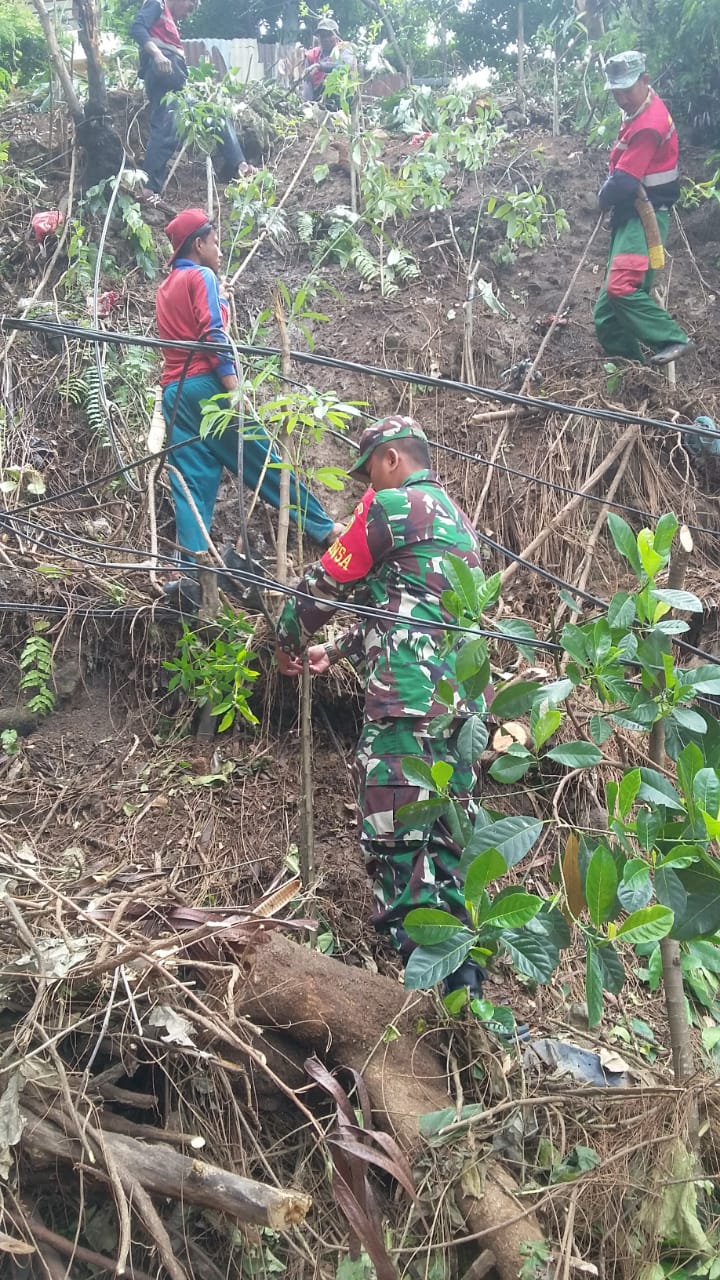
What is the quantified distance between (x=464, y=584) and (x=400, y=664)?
30.7 inches

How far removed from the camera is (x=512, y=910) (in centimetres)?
190

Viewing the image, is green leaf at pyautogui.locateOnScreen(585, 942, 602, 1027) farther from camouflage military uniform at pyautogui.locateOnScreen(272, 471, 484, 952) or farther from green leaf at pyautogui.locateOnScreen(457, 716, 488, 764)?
camouflage military uniform at pyautogui.locateOnScreen(272, 471, 484, 952)

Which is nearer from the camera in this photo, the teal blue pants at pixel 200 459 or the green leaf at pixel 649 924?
the green leaf at pixel 649 924

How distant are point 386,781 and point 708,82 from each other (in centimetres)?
871

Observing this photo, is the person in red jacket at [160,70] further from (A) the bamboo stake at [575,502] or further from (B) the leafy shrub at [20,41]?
(A) the bamboo stake at [575,502]

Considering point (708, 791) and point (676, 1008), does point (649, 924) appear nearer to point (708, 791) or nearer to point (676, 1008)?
point (708, 791)

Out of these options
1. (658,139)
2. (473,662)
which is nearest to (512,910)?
(473,662)

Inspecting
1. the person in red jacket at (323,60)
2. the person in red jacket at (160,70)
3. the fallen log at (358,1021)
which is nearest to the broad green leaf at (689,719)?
the fallen log at (358,1021)

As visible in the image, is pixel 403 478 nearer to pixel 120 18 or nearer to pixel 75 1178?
pixel 75 1178

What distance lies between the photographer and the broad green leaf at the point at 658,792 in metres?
1.91

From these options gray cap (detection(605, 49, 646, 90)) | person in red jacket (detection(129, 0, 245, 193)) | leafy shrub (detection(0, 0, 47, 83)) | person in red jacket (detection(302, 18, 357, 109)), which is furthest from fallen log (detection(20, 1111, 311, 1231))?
person in red jacket (detection(302, 18, 357, 109))

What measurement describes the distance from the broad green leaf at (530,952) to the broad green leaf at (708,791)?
0.52 metres

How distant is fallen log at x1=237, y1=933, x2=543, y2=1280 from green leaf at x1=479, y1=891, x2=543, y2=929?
2.64 feet

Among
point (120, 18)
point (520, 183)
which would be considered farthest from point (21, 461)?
point (120, 18)
